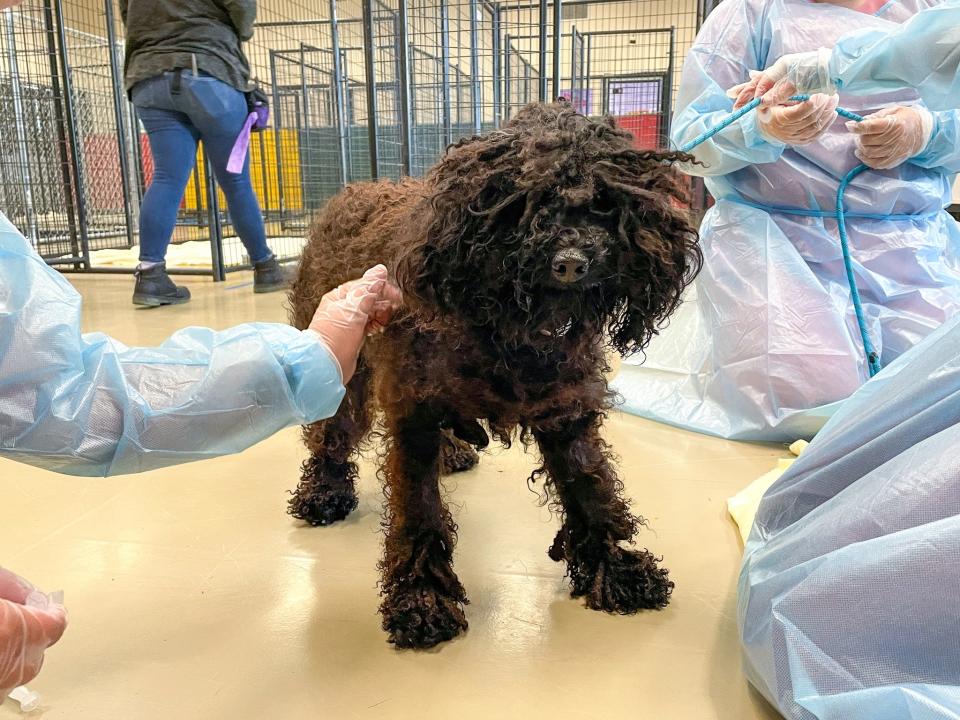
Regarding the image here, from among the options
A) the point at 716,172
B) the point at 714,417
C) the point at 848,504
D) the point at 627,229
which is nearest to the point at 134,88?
the point at 716,172

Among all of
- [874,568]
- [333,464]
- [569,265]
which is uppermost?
[569,265]

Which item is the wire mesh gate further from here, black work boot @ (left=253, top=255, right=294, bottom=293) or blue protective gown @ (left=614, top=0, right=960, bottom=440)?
blue protective gown @ (left=614, top=0, right=960, bottom=440)

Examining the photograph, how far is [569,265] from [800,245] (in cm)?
176

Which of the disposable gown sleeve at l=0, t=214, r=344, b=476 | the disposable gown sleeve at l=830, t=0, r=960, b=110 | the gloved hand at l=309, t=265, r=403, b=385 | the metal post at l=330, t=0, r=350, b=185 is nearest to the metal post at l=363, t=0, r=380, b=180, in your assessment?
the metal post at l=330, t=0, r=350, b=185

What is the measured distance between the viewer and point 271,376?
3.89 ft

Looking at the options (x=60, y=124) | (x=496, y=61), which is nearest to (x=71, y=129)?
(x=60, y=124)

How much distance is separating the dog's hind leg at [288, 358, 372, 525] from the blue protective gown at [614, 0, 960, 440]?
1250mm

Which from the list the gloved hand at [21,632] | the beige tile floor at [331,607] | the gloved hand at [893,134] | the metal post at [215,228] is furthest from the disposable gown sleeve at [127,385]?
the metal post at [215,228]

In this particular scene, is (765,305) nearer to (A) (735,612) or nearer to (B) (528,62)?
(A) (735,612)

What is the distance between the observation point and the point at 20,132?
266 inches

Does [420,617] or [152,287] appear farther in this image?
[152,287]

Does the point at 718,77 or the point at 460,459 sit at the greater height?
the point at 718,77

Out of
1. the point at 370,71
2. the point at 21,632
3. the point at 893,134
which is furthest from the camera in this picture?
the point at 370,71

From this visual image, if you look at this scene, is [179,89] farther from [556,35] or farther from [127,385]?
[127,385]
